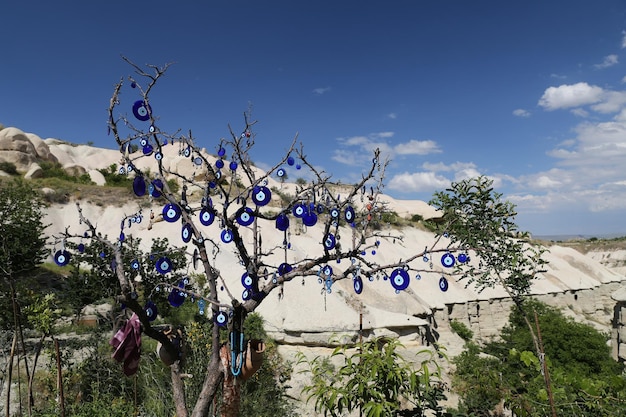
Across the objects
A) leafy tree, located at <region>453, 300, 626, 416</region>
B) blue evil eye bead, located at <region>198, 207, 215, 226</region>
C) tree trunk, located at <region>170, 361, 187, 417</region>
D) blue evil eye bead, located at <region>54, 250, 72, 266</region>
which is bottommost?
leafy tree, located at <region>453, 300, 626, 416</region>

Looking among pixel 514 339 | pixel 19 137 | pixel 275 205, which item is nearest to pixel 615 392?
pixel 514 339

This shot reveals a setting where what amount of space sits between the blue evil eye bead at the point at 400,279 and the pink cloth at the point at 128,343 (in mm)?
1980

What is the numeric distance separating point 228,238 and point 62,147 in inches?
2035

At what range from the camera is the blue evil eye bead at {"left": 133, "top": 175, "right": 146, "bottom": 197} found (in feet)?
9.77

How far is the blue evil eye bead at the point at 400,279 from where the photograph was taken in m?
2.66

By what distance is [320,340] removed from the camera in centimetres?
1029

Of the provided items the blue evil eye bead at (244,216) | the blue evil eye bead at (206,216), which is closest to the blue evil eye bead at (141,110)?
the blue evil eye bead at (206,216)

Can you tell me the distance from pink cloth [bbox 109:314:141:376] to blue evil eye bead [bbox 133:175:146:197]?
973mm

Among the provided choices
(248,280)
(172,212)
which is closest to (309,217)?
(248,280)

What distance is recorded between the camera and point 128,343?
9.14 ft

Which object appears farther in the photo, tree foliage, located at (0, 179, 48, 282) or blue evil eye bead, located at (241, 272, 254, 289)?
tree foliage, located at (0, 179, 48, 282)

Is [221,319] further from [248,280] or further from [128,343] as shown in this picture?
[128,343]

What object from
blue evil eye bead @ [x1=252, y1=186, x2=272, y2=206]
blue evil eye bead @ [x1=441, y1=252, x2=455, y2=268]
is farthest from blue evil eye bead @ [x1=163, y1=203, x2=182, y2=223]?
blue evil eye bead @ [x1=441, y1=252, x2=455, y2=268]

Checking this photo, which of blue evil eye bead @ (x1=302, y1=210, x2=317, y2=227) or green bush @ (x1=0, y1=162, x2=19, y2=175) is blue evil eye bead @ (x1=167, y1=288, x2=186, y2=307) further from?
green bush @ (x1=0, y1=162, x2=19, y2=175)
